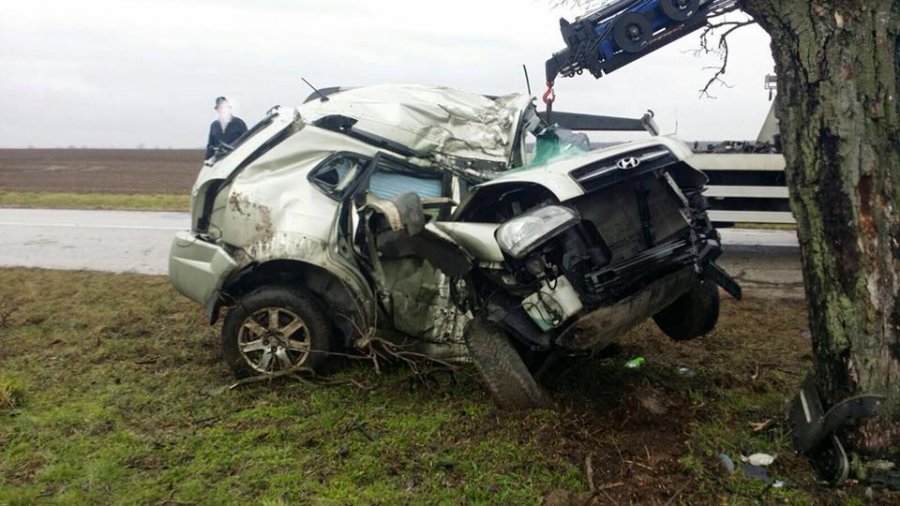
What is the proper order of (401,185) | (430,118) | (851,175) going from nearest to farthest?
(851,175), (401,185), (430,118)

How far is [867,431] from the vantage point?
3348 mm

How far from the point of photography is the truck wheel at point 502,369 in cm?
406

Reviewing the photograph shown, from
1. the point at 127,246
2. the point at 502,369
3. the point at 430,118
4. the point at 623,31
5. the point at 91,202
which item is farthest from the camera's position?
the point at 91,202

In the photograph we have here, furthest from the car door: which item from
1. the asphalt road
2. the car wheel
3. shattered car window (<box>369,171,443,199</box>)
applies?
the asphalt road

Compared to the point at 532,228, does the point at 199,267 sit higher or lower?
lower

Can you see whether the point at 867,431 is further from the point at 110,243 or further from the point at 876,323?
the point at 110,243

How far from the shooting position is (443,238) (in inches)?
163

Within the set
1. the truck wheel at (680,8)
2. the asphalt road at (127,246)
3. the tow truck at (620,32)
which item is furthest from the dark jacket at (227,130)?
the truck wheel at (680,8)

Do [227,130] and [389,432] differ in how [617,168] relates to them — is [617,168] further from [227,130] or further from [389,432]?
[227,130]

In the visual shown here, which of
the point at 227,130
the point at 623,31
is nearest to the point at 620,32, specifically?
the point at 623,31

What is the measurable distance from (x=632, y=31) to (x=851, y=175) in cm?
427

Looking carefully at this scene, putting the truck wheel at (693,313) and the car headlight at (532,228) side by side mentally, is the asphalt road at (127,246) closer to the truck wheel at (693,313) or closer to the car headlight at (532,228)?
the truck wheel at (693,313)

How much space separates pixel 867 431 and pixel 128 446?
348cm

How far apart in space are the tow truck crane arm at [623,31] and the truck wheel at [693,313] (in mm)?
2735
